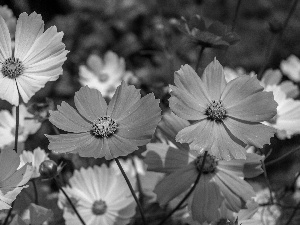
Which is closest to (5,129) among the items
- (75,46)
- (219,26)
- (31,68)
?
(31,68)

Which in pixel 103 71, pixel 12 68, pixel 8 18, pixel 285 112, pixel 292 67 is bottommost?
pixel 12 68

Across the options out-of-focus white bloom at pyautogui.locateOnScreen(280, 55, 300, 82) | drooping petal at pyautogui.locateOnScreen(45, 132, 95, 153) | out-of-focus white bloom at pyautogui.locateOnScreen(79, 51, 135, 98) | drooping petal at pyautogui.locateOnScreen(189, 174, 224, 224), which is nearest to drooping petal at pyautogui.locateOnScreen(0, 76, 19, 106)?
drooping petal at pyautogui.locateOnScreen(45, 132, 95, 153)

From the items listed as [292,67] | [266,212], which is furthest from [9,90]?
[292,67]

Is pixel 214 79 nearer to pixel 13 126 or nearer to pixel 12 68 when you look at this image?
pixel 12 68

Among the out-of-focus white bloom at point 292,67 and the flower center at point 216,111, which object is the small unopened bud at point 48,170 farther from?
the out-of-focus white bloom at point 292,67

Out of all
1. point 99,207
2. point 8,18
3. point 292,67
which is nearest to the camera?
point 99,207

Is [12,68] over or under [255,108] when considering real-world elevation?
over

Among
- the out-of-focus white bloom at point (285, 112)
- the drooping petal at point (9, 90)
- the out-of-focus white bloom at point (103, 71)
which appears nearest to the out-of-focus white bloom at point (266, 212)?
the out-of-focus white bloom at point (285, 112)

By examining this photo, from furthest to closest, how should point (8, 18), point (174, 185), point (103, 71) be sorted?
point (103, 71), point (8, 18), point (174, 185)

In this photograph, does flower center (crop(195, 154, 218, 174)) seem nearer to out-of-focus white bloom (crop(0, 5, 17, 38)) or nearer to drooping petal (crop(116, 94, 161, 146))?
drooping petal (crop(116, 94, 161, 146))
